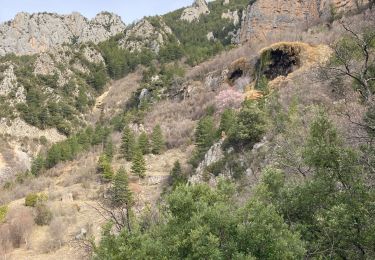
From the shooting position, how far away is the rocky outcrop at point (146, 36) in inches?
3954

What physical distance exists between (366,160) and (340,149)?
3.53 feet

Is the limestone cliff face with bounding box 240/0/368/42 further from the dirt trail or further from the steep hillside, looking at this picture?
the dirt trail

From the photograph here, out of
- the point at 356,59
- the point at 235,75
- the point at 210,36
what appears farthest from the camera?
the point at 210,36

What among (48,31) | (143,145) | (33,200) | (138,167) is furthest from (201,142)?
(48,31)

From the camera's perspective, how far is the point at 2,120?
72.0 metres

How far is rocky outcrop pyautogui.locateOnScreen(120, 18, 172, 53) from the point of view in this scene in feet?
330

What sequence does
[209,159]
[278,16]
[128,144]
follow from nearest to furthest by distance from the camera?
[209,159], [128,144], [278,16]

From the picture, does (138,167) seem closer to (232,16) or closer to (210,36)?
(210,36)

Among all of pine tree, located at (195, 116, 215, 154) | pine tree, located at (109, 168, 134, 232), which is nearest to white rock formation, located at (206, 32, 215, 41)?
pine tree, located at (195, 116, 215, 154)

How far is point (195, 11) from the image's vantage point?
Result: 129375mm

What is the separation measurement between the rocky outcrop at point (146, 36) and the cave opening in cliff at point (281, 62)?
48.5m

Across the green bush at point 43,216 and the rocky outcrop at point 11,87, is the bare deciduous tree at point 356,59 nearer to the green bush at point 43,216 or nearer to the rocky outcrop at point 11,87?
the green bush at point 43,216

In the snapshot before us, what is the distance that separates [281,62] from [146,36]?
188 feet

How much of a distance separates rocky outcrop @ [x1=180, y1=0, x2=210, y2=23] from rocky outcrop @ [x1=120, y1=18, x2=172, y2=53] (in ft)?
62.4
